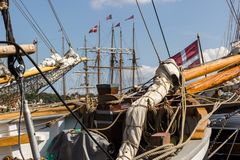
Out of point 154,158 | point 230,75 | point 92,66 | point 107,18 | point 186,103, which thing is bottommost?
point 154,158

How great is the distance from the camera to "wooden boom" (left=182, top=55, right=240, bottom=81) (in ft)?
24.9

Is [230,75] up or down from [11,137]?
up

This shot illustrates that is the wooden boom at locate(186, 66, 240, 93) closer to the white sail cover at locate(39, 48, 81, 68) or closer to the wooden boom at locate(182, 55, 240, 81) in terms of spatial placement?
the wooden boom at locate(182, 55, 240, 81)

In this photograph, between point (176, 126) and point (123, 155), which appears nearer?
point (123, 155)

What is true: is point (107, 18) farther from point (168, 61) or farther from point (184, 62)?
point (168, 61)

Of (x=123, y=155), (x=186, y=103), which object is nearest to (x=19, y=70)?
(x=123, y=155)

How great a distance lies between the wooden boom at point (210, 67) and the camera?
24.9ft

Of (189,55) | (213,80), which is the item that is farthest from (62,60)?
(213,80)

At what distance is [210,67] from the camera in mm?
8023

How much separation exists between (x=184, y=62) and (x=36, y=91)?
903cm

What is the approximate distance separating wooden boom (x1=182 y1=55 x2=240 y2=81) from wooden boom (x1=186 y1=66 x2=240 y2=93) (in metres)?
0.11

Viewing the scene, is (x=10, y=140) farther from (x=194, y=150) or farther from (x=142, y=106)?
(x=194, y=150)

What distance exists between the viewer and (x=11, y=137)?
742 cm

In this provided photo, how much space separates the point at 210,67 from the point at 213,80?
1.00 ft
